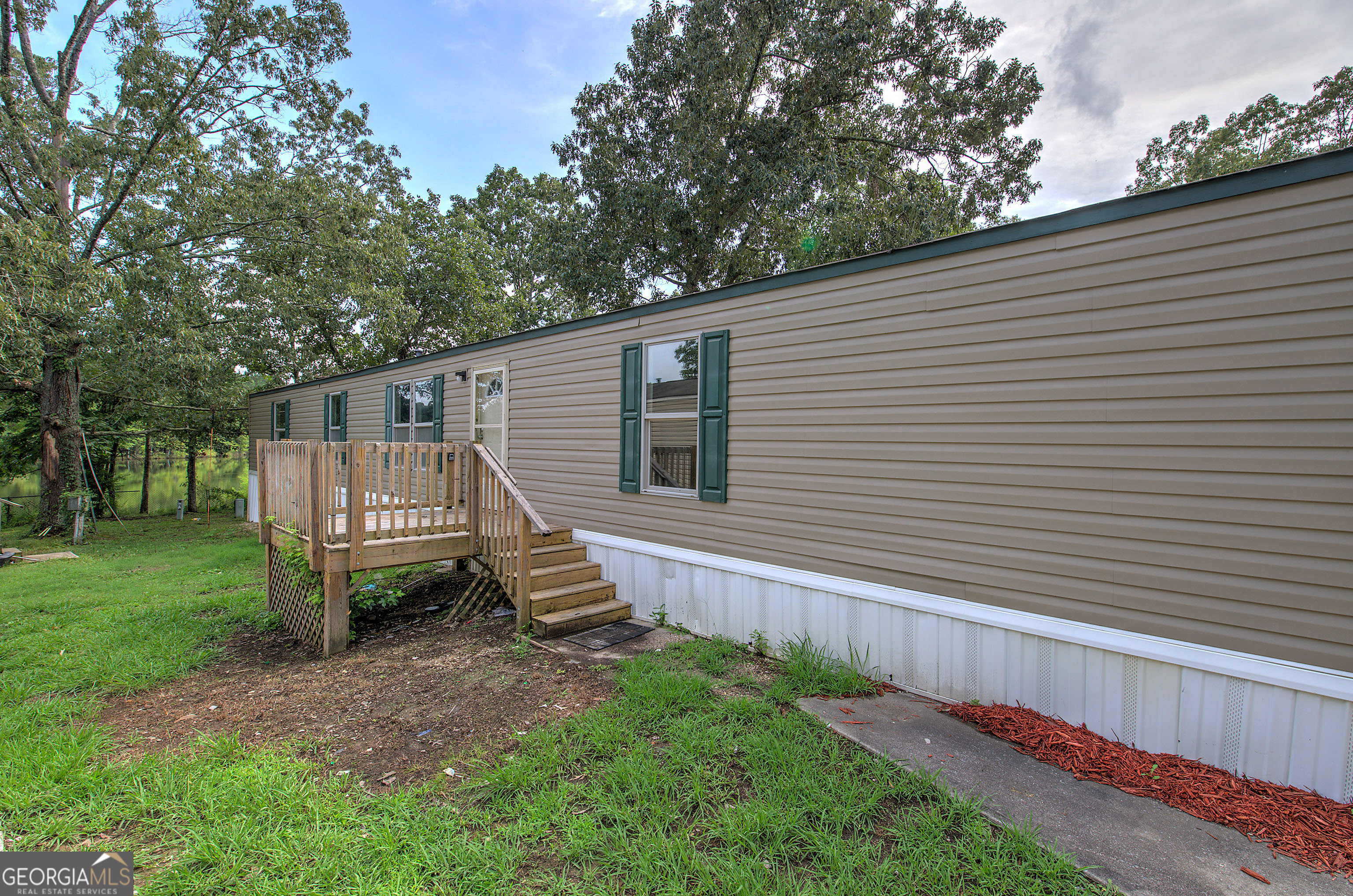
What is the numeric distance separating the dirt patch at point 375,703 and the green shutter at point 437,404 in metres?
3.69

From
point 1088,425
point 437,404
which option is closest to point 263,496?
point 437,404

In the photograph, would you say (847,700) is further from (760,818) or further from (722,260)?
(722,260)

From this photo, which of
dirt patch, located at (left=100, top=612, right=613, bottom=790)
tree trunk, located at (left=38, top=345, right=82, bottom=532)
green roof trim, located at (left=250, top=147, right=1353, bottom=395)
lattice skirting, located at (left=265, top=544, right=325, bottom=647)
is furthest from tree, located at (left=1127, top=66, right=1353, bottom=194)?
tree trunk, located at (left=38, top=345, right=82, bottom=532)

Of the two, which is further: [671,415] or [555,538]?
[555,538]

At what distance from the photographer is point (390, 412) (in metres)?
8.88

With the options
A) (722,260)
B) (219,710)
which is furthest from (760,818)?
(722,260)

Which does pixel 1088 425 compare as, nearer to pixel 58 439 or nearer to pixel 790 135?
pixel 790 135

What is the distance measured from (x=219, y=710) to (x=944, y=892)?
4.09 metres

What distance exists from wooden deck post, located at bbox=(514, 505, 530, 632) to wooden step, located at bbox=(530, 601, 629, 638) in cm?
8

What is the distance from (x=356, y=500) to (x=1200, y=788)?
17.7ft

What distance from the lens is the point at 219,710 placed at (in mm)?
3490

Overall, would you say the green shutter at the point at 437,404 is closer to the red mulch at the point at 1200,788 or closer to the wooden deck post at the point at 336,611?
the wooden deck post at the point at 336,611

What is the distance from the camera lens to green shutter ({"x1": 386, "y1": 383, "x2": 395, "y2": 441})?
8828mm

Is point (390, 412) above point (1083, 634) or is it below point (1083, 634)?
above
